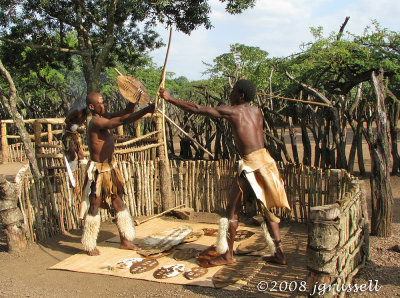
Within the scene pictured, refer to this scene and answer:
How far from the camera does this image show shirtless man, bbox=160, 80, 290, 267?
12.5ft

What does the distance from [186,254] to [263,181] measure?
3.96 feet

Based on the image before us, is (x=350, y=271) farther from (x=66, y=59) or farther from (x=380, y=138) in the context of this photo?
(x=66, y=59)

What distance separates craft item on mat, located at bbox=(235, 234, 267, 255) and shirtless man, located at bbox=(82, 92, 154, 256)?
4.10 ft

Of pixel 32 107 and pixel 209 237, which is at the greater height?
pixel 32 107

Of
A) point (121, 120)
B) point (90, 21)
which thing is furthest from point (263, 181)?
point (90, 21)

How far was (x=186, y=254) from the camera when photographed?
4.23 m

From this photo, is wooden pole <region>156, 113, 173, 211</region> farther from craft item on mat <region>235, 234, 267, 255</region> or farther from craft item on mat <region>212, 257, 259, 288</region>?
craft item on mat <region>212, 257, 259, 288</region>

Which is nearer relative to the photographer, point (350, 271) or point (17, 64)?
point (350, 271)

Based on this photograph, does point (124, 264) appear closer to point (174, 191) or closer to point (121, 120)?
point (121, 120)

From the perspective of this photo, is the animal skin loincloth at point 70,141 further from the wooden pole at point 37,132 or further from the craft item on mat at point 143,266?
the craft item on mat at point 143,266

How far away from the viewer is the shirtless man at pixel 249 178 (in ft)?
12.5

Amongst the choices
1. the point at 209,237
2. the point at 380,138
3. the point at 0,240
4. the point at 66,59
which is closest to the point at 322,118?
the point at 380,138

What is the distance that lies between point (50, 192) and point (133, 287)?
2202mm

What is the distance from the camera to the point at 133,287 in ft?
11.9
